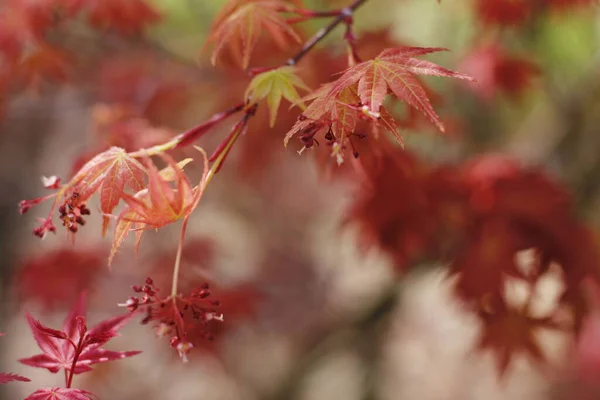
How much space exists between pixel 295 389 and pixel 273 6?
243 cm

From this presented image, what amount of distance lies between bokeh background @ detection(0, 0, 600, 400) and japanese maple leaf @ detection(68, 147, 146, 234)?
548mm

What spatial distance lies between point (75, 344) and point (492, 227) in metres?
0.98

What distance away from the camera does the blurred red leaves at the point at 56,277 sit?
1850 millimetres

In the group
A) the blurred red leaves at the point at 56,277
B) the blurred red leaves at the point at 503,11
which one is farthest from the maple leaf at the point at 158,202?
the blurred red leaves at the point at 503,11

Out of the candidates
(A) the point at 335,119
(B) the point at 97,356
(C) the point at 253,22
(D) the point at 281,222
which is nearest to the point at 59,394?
(B) the point at 97,356

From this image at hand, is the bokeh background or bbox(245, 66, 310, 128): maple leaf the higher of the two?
the bokeh background

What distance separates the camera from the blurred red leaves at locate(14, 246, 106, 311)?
1850 mm

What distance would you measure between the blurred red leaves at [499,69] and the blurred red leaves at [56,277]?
1.45m

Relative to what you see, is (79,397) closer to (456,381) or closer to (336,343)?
(336,343)

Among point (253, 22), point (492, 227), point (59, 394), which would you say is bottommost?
point (59, 394)

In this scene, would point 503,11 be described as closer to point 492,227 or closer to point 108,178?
point 492,227

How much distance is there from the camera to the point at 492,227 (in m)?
1.40

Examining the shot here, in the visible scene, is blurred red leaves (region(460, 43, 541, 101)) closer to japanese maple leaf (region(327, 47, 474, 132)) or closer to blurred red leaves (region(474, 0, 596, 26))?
blurred red leaves (region(474, 0, 596, 26))

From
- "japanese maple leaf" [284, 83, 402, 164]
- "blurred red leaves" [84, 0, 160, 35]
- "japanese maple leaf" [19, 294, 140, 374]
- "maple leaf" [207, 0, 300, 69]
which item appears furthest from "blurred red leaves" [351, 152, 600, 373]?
"blurred red leaves" [84, 0, 160, 35]
